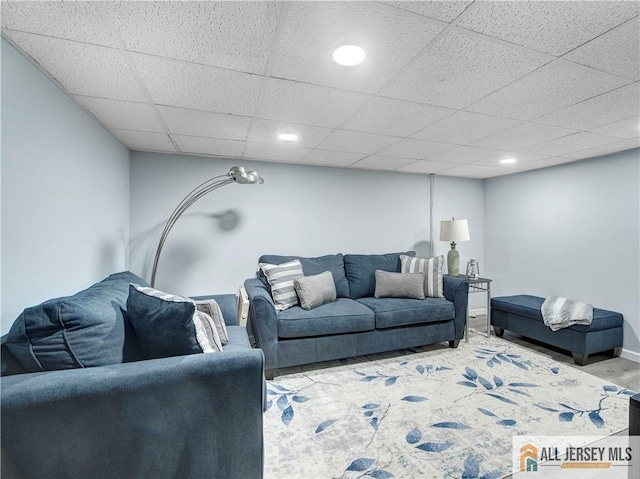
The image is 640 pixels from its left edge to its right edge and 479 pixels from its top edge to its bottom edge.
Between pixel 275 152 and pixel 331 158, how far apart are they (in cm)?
64

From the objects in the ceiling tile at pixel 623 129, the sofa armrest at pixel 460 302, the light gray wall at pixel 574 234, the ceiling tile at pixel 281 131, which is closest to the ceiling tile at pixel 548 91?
the ceiling tile at pixel 623 129

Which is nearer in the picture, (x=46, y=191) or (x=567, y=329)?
(x=46, y=191)

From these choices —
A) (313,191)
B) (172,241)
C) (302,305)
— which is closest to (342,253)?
(313,191)

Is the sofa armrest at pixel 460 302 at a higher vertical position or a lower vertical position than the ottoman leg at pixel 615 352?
higher

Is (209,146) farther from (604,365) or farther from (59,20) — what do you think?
(604,365)

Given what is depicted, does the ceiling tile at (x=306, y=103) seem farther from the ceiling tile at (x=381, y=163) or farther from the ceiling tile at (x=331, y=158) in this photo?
the ceiling tile at (x=381, y=163)

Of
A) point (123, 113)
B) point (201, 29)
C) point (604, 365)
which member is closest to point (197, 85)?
point (201, 29)

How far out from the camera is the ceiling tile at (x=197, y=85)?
1489 millimetres

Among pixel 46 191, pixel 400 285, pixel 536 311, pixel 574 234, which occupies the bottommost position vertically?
pixel 536 311

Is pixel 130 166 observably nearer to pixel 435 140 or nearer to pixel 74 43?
pixel 74 43

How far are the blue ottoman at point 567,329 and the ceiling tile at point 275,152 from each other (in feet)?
9.54

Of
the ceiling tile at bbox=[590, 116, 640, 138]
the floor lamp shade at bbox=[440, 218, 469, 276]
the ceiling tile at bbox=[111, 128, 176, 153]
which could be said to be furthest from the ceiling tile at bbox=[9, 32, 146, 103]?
the floor lamp shade at bbox=[440, 218, 469, 276]

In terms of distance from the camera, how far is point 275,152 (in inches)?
120

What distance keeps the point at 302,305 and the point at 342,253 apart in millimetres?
1190
